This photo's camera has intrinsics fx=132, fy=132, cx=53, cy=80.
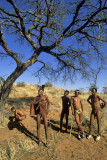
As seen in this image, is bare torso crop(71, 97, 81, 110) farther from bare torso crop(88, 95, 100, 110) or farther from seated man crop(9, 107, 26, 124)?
seated man crop(9, 107, 26, 124)

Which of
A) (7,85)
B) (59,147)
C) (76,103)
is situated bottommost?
(59,147)

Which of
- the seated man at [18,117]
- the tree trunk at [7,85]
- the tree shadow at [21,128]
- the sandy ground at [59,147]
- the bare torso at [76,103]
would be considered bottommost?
the sandy ground at [59,147]

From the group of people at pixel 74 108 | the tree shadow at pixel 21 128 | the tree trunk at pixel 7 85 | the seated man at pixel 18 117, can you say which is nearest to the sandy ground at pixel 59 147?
the tree shadow at pixel 21 128

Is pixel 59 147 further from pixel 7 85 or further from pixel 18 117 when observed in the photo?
pixel 7 85

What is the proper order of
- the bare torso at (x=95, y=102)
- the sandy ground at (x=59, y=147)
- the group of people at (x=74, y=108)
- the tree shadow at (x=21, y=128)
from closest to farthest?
→ the sandy ground at (x=59, y=147)
the group of people at (x=74, y=108)
the bare torso at (x=95, y=102)
the tree shadow at (x=21, y=128)

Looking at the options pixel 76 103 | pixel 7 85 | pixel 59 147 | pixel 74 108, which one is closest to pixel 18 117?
pixel 7 85

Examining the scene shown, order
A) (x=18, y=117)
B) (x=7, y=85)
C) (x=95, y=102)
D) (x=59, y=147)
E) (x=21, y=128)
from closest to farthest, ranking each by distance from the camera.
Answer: (x=59, y=147) < (x=95, y=102) < (x=18, y=117) < (x=21, y=128) < (x=7, y=85)

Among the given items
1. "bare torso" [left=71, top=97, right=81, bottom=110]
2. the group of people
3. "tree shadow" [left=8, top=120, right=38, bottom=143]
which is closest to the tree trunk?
"tree shadow" [left=8, top=120, right=38, bottom=143]

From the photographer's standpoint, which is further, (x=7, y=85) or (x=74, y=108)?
(x=7, y=85)

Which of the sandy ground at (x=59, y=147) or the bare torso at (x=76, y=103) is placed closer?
the sandy ground at (x=59, y=147)

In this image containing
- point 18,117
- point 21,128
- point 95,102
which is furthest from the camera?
point 21,128

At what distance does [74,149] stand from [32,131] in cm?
243

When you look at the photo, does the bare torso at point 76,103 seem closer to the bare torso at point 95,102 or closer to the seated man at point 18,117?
the bare torso at point 95,102

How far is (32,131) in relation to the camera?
6309 millimetres
